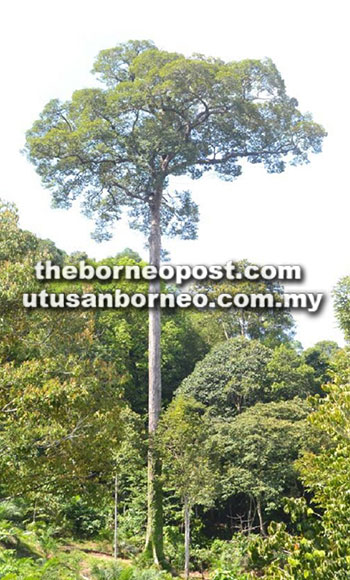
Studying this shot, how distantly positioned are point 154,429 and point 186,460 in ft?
6.09

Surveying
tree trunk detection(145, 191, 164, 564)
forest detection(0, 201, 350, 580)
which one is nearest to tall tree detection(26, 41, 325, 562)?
tree trunk detection(145, 191, 164, 564)

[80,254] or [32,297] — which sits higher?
[80,254]

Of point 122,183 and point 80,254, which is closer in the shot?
point 122,183

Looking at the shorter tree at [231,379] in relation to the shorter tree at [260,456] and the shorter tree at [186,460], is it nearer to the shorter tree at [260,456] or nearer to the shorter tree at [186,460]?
the shorter tree at [260,456]

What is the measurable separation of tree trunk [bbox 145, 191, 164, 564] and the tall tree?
1.4 inches

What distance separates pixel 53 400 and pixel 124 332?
18279 millimetres

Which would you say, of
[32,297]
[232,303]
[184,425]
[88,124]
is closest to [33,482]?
[32,297]

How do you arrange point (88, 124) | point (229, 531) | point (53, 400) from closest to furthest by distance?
point (53, 400) → point (88, 124) → point (229, 531)

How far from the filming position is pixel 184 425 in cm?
1440

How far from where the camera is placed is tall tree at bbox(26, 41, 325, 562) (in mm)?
17172

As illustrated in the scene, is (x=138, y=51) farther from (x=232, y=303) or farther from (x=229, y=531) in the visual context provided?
(x=229, y=531)

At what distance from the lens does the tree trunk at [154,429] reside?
49.1 ft

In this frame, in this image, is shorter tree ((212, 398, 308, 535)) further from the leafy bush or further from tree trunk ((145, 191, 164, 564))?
the leafy bush

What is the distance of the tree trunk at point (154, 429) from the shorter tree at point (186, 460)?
448 mm
